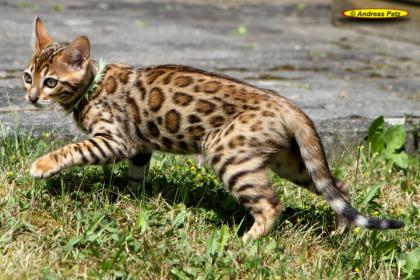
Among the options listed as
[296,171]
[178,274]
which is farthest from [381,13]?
[178,274]

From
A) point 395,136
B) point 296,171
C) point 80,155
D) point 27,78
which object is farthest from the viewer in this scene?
point 395,136

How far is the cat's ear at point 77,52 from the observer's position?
17.3 ft

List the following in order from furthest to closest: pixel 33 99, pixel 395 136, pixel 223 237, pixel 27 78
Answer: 1. pixel 395 136
2. pixel 27 78
3. pixel 33 99
4. pixel 223 237

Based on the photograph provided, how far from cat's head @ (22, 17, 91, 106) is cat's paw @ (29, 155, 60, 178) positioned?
480 mm

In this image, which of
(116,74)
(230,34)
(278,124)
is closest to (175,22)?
(230,34)

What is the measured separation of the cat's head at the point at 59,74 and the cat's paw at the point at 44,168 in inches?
18.9

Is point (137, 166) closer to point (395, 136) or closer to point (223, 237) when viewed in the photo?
point (223, 237)

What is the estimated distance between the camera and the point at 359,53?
10555 millimetres

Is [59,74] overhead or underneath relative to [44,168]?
overhead

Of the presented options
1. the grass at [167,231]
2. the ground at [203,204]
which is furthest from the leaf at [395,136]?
the grass at [167,231]

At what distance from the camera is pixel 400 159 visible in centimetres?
654

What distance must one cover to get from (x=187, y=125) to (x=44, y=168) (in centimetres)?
91

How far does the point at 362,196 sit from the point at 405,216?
0.33 metres

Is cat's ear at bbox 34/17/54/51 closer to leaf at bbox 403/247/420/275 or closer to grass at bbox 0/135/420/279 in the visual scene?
grass at bbox 0/135/420/279
